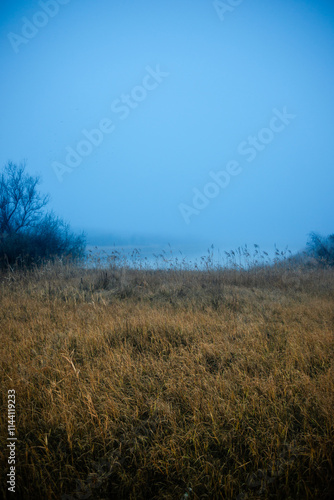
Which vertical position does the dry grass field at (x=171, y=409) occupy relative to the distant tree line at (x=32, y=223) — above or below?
below

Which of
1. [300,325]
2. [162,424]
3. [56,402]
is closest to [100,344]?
[56,402]

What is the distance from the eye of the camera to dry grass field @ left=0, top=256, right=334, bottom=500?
168 cm

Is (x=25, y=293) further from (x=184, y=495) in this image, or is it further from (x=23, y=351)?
(x=184, y=495)

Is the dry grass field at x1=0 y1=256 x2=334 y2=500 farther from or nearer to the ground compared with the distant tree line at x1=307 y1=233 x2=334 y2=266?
nearer to the ground

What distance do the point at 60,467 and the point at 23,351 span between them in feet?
6.42

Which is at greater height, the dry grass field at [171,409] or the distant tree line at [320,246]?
the distant tree line at [320,246]

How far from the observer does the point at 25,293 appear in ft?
21.6

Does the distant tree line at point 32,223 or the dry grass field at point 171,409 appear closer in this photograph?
the dry grass field at point 171,409

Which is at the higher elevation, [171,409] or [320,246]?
[320,246]

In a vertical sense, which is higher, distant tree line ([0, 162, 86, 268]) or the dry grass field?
distant tree line ([0, 162, 86, 268])

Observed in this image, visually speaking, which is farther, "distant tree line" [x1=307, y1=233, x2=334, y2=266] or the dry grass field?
"distant tree line" [x1=307, y1=233, x2=334, y2=266]

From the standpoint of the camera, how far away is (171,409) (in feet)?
7.32

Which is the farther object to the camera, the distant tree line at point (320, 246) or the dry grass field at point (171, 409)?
the distant tree line at point (320, 246)

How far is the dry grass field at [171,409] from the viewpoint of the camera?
1681 millimetres
